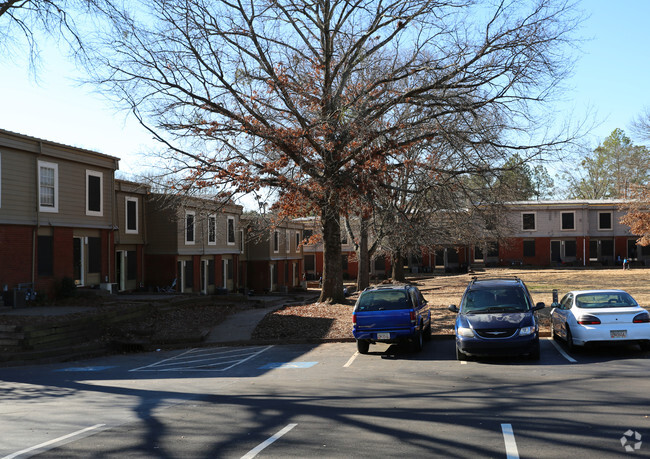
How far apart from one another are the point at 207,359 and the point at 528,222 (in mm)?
49503

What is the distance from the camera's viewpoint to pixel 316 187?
798 inches

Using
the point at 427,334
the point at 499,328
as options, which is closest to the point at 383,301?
the point at 427,334

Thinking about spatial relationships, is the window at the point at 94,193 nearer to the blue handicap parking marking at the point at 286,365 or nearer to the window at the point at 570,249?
the blue handicap parking marking at the point at 286,365

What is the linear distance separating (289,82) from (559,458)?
17.3 metres

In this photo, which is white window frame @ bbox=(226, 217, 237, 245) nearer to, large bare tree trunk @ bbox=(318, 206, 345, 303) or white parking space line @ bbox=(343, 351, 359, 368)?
large bare tree trunk @ bbox=(318, 206, 345, 303)

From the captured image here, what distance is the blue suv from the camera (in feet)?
40.4

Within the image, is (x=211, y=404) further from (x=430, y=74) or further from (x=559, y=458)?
(x=430, y=74)

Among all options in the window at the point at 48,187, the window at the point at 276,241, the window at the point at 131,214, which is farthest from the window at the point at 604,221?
the window at the point at 48,187

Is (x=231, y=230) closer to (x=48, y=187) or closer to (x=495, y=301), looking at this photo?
(x=48, y=187)

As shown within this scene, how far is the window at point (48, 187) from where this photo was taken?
77.0ft

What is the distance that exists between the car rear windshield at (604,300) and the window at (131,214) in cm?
2495

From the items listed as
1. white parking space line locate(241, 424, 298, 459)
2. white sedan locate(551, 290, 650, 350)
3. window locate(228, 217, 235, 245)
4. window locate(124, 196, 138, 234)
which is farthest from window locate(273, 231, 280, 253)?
white parking space line locate(241, 424, 298, 459)

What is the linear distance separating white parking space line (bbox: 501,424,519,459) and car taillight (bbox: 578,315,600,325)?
6.63 meters

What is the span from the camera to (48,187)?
78.6 feet
